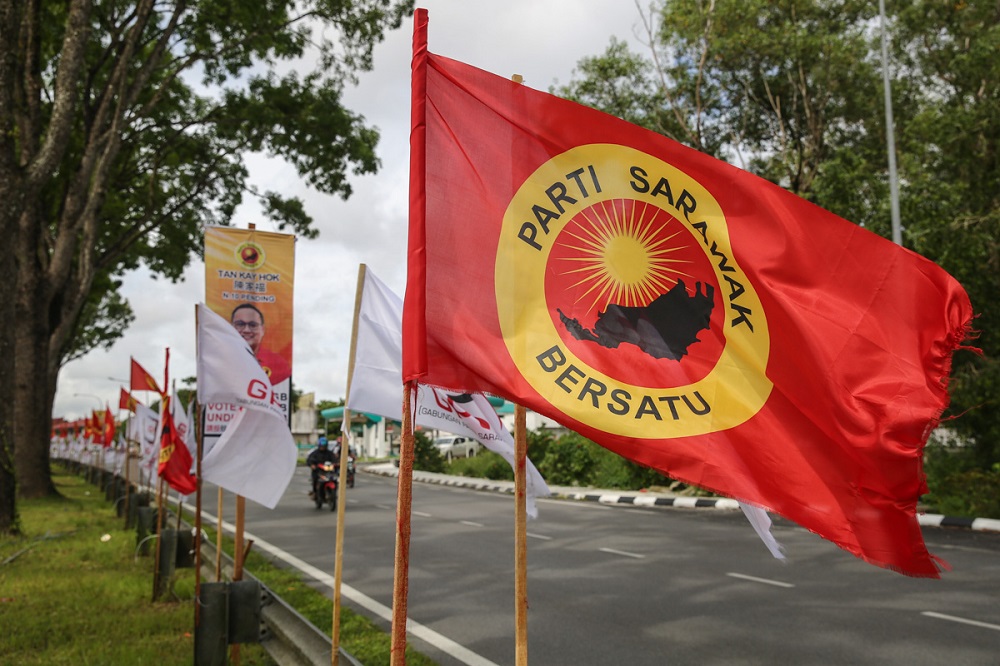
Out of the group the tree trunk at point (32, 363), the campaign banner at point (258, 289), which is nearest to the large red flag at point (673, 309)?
the campaign banner at point (258, 289)

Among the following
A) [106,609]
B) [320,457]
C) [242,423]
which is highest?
[242,423]

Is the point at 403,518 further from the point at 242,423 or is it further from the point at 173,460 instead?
the point at 173,460

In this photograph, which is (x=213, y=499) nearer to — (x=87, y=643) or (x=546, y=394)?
(x=87, y=643)

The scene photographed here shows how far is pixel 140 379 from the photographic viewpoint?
11844mm

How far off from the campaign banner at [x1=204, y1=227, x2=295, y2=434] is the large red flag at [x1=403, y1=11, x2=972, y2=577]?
Result: 13.5ft

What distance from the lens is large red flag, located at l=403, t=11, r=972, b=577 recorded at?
2926mm

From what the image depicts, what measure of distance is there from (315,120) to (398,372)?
14.2 m

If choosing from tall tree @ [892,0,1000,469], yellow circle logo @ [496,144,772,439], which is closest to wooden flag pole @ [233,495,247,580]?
yellow circle logo @ [496,144,772,439]

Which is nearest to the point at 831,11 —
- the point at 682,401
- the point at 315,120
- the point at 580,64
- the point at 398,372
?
the point at 580,64

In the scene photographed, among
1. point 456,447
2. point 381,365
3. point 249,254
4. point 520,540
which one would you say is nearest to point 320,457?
point 249,254

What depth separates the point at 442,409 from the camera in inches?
195

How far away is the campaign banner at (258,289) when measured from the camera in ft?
23.7

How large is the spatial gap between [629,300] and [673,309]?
158 mm

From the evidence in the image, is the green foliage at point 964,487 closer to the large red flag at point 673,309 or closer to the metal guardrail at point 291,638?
the metal guardrail at point 291,638
